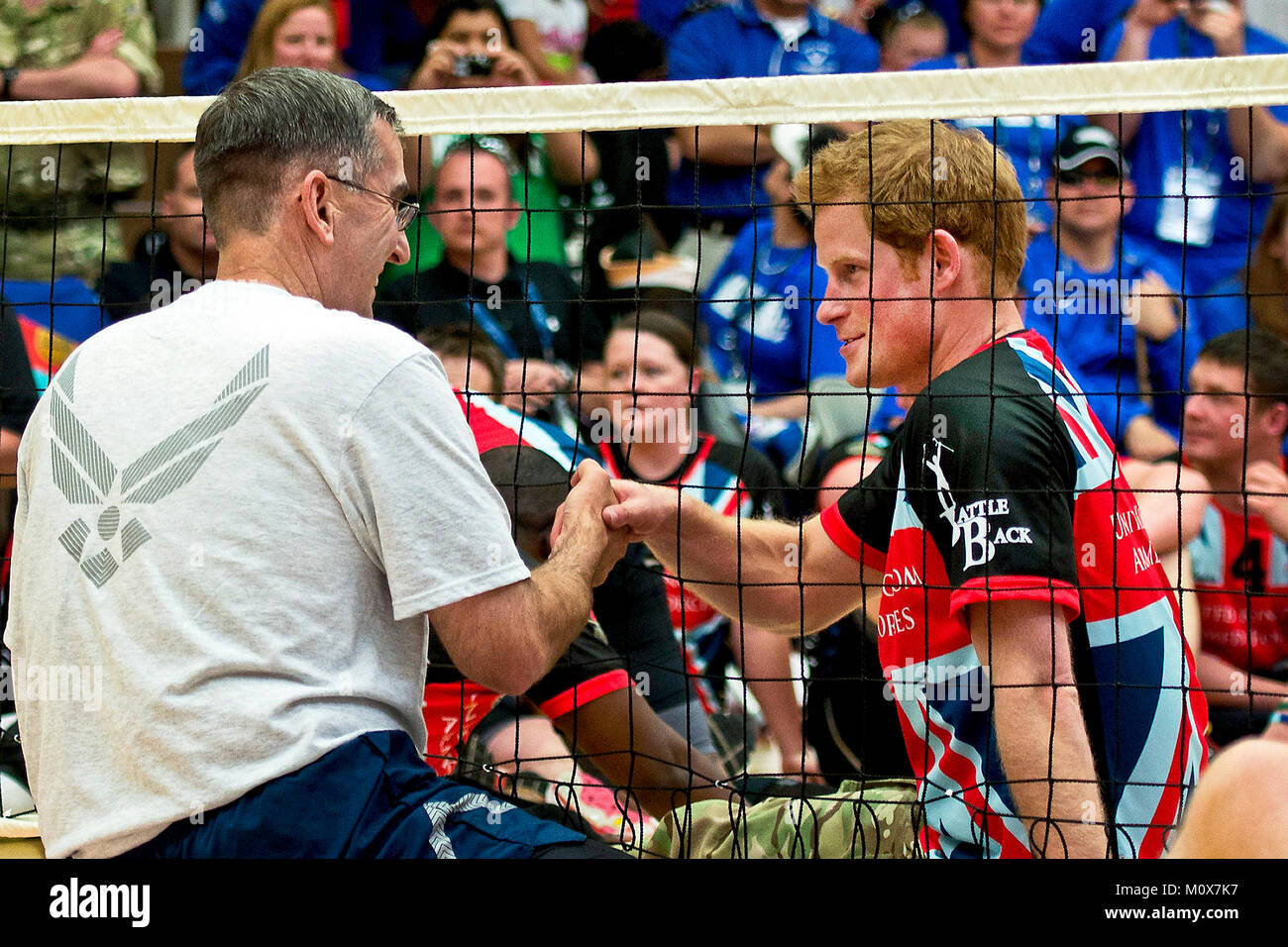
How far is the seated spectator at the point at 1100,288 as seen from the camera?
4.85m

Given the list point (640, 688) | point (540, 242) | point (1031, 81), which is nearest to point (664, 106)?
point (1031, 81)

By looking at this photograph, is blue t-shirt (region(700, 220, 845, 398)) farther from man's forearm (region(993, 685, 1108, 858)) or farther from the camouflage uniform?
man's forearm (region(993, 685, 1108, 858))

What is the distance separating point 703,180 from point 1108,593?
3261 millimetres

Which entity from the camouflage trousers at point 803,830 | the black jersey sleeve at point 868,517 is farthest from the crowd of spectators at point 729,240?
the camouflage trousers at point 803,830

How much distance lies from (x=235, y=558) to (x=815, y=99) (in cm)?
161

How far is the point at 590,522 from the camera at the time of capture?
95.1 inches

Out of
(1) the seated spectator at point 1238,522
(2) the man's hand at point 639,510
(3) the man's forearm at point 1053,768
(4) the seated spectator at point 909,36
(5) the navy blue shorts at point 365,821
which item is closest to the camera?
(5) the navy blue shorts at point 365,821

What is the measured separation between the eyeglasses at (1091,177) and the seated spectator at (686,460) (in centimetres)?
156

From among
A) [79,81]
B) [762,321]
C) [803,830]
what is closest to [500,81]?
[762,321]

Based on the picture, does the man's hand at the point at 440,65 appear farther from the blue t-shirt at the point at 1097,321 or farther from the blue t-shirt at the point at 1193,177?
the blue t-shirt at the point at 1193,177

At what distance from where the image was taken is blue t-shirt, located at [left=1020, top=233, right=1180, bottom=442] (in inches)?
192
